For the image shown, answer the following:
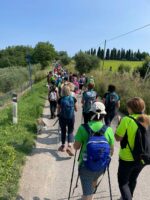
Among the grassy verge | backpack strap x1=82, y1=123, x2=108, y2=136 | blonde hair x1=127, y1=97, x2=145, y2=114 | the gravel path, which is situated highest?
→ blonde hair x1=127, y1=97, x2=145, y2=114

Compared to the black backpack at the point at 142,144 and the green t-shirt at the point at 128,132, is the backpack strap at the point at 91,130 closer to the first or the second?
the green t-shirt at the point at 128,132

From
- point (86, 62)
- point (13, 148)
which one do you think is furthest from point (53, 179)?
point (86, 62)

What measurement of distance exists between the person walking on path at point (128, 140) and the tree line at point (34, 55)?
54874 mm

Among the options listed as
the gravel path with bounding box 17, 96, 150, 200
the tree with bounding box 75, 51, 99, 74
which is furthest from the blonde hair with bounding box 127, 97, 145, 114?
the tree with bounding box 75, 51, 99, 74

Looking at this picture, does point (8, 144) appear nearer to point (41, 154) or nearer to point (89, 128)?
point (41, 154)

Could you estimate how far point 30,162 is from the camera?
7.80 meters

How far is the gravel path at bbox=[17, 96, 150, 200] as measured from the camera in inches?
241

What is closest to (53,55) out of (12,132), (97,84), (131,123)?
(97,84)

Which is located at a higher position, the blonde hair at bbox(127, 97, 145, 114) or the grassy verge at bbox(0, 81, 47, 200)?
the blonde hair at bbox(127, 97, 145, 114)

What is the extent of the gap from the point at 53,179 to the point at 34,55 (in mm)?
78771

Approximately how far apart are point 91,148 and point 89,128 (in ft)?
0.98

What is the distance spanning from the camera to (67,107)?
843cm

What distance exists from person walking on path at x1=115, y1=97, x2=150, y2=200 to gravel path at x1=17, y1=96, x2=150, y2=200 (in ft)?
3.44

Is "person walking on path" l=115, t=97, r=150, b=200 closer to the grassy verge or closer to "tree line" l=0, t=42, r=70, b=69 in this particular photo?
the grassy verge
